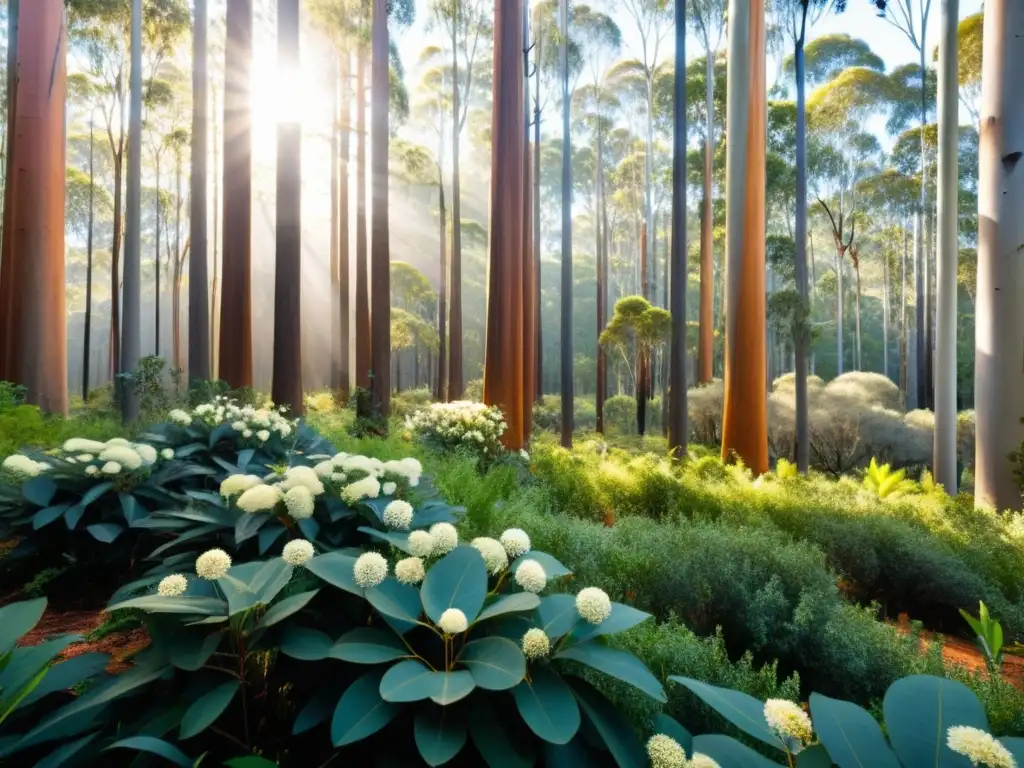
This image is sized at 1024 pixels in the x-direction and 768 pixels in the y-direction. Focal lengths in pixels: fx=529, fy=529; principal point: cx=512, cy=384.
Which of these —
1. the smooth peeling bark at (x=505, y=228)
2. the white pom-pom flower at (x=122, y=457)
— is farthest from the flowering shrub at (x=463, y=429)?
the white pom-pom flower at (x=122, y=457)

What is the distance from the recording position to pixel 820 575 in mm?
2672

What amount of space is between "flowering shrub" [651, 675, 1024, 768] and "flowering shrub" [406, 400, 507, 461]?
232 inches

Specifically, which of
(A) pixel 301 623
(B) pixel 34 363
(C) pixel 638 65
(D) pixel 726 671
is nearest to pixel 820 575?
(D) pixel 726 671

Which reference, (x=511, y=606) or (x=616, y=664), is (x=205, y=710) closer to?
(x=511, y=606)

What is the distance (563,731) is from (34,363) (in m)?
9.45

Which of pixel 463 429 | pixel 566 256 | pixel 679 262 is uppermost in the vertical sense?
pixel 566 256

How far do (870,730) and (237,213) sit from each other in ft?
29.9

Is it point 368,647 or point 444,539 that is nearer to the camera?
point 368,647

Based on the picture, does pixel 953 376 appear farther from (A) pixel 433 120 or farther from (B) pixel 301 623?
(A) pixel 433 120

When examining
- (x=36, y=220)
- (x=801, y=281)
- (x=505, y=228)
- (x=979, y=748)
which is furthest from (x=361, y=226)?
(x=979, y=748)

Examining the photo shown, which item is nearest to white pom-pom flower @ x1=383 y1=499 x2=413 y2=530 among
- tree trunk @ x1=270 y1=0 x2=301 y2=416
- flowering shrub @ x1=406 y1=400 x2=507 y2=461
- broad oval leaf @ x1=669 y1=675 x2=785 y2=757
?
broad oval leaf @ x1=669 y1=675 x2=785 y2=757

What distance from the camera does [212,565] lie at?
1.13m

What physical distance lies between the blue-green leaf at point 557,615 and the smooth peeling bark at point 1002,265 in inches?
231

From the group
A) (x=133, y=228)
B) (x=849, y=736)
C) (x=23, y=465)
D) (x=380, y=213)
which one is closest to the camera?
(x=849, y=736)
